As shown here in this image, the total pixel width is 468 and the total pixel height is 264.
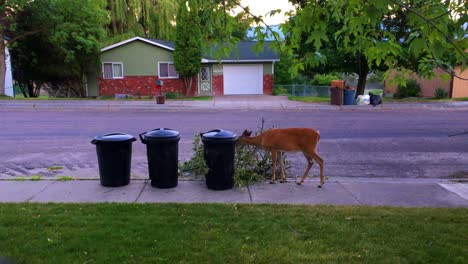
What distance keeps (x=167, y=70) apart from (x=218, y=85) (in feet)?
13.2

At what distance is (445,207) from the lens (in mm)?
5723

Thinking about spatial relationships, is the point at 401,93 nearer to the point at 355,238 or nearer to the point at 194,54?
the point at 194,54

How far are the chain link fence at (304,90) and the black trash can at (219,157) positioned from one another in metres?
21.0

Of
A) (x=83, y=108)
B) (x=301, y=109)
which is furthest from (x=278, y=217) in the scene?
(x=83, y=108)

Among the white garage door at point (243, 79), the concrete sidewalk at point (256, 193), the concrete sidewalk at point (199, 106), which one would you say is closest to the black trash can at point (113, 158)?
the concrete sidewalk at point (256, 193)

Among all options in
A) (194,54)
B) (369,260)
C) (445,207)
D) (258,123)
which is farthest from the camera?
(194,54)

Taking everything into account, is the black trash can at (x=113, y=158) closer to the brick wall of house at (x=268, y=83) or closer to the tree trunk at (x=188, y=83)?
the tree trunk at (x=188, y=83)

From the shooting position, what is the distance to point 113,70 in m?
29.4

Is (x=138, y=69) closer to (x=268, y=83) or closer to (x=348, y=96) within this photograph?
(x=268, y=83)

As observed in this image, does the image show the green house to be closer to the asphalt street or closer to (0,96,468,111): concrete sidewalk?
(0,96,468,111): concrete sidewalk

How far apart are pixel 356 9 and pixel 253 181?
3520 mm

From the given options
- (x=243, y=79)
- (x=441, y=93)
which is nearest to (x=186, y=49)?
(x=243, y=79)

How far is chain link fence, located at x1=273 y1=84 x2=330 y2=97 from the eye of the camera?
27.0 meters

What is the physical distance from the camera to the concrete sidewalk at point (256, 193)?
593 centimetres
